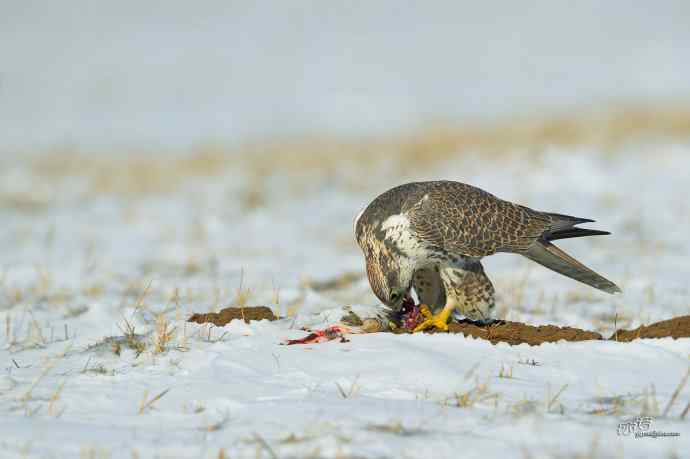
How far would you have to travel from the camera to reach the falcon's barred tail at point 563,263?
5.27 meters

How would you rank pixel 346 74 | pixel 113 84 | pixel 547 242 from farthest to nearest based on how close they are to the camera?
pixel 346 74 < pixel 113 84 < pixel 547 242

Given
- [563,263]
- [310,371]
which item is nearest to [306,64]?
[563,263]

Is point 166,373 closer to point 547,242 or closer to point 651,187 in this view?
point 547,242

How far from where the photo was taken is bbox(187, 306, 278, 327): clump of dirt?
15.8 feet

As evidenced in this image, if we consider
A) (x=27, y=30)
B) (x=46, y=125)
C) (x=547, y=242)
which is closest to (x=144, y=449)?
(x=547, y=242)

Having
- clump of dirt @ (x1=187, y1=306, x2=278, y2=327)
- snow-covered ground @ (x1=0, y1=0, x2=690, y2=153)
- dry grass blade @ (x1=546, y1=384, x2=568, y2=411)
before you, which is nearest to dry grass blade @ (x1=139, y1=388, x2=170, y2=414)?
clump of dirt @ (x1=187, y1=306, x2=278, y2=327)

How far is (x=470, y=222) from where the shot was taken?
523cm

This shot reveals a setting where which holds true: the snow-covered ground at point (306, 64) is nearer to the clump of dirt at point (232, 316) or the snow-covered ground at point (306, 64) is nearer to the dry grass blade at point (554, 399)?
the clump of dirt at point (232, 316)

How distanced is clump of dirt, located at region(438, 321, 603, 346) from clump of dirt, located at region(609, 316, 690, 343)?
0.46ft

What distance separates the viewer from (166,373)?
3.85 metres

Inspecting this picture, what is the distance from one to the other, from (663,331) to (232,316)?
229 centimetres

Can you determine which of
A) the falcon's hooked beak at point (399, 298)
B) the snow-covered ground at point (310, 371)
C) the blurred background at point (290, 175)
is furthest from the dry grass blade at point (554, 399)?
the blurred background at point (290, 175)

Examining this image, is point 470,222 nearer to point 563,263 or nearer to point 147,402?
point 563,263

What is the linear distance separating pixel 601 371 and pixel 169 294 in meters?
4.27
